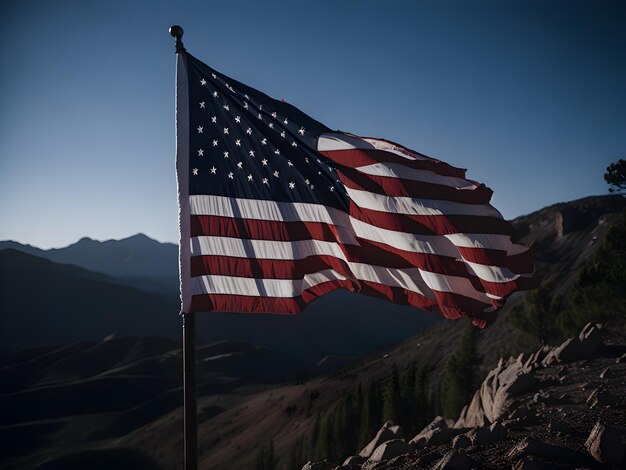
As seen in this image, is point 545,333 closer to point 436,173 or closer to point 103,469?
point 436,173

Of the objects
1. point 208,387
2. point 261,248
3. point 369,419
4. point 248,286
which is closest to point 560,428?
point 248,286

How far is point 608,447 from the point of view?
685 centimetres

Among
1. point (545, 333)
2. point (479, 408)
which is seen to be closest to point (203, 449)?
point (545, 333)

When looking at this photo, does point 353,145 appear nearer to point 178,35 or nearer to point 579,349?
point 178,35

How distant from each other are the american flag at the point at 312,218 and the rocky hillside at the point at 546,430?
2.36m

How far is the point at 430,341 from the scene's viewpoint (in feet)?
393

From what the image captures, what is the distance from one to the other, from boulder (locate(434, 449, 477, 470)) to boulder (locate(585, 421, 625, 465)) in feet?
5.82

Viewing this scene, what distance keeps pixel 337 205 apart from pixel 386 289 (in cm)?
191

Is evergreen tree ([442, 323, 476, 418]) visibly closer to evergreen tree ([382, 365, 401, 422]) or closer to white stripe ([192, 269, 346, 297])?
evergreen tree ([382, 365, 401, 422])

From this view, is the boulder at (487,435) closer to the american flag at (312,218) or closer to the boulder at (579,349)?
the american flag at (312,218)

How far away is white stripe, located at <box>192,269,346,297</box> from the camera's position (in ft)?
27.9

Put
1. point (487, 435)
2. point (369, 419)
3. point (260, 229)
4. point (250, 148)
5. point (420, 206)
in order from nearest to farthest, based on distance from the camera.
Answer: point (420, 206)
point (487, 435)
point (260, 229)
point (250, 148)
point (369, 419)

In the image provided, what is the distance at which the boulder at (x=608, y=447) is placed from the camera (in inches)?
266

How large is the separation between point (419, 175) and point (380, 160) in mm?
803
